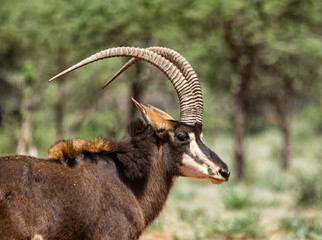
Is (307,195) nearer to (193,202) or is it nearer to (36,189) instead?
(193,202)

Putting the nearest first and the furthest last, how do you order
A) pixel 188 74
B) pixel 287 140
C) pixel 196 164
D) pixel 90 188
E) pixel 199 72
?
1. pixel 90 188
2. pixel 196 164
3. pixel 188 74
4. pixel 199 72
5. pixel 287 140

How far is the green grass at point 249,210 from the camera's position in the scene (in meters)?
8.91

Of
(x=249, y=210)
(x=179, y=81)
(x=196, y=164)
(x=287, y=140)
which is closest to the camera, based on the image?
(x=196, y=164)

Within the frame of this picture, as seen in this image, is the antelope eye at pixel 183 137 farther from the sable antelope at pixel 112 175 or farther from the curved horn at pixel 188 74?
the curved horn at pixel 188 74

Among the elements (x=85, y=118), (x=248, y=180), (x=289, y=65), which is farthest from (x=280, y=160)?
(x=85, y=118)

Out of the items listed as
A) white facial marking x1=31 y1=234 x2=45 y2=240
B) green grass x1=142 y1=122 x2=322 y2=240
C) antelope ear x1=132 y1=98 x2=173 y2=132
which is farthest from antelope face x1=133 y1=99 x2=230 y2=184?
green grass x1=142 y1=122 x2=322 y2=240

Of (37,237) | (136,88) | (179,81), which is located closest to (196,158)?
(179,81)

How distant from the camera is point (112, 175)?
5.12m

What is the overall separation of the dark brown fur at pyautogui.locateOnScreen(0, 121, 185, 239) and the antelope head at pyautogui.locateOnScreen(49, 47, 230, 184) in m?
0.09

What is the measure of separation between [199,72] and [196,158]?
14310 millimetres

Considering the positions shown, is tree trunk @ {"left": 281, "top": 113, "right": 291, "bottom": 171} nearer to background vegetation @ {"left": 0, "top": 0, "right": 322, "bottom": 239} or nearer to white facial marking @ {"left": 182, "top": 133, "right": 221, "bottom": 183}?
background vegetation @ {"left": 0, "top": 0, "right": 322, "bottom": 239}

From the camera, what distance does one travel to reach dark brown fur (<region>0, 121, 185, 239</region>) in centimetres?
424

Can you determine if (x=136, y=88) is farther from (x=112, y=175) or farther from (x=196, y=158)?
(x=112, y=175)

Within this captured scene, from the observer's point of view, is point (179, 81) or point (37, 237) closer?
point (37, 237)
